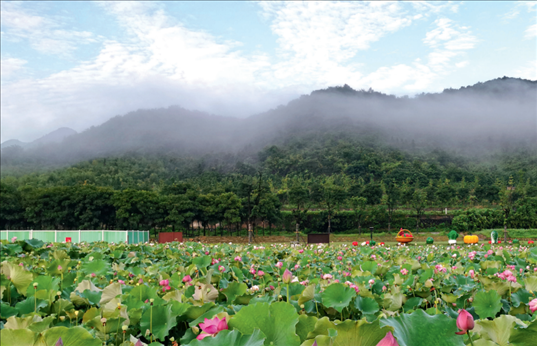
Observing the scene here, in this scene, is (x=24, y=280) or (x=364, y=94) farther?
(x=364, y=94)

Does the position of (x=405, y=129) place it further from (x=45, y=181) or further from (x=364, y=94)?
(x=45, y=181)

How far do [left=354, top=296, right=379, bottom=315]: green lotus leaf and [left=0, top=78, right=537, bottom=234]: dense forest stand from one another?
24.7m

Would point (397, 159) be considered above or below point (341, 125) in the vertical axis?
below

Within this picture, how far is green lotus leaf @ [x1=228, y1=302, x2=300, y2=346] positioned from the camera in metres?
1.14

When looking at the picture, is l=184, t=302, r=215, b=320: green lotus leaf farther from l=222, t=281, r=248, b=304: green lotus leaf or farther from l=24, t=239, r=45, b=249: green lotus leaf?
l=24, t=239, r=45, b=249: green lotus leaf

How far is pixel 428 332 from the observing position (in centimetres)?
103

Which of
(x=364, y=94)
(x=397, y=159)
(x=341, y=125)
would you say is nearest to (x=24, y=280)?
(x=397, y=159)

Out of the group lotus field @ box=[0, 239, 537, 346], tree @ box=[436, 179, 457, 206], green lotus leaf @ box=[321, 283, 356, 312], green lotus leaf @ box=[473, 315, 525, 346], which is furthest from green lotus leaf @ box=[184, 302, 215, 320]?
tree @ box=[436, 179, 457, 206]

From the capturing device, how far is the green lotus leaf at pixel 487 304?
2.06 metres

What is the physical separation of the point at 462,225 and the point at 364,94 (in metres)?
129

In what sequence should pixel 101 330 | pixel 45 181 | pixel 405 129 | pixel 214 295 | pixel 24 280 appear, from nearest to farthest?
pixel 101 330 < pixel 214 295 < pixel 24 280 < pixel 45 181 < pixel 405 129

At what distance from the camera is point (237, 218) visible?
136 ft

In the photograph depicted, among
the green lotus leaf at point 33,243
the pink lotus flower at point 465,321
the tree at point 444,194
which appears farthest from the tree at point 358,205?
the pink lotus flower at point 465,321

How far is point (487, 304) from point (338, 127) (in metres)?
125
